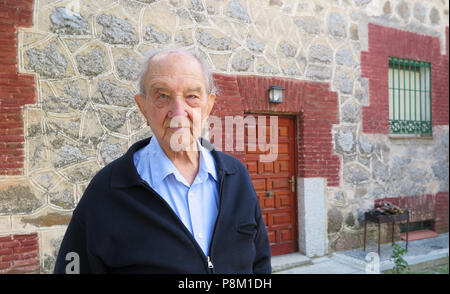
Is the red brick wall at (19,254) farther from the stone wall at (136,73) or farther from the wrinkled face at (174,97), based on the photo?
the wrinkled face at (174,97)

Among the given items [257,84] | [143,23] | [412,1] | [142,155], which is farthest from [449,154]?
[142,155]

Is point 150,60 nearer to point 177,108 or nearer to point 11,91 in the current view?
point 177,108

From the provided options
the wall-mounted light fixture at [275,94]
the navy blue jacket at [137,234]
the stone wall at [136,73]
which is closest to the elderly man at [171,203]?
the navy blue jacket at [137,234]

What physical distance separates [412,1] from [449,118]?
2.47m

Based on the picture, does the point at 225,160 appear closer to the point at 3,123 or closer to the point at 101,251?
the point at 101,251

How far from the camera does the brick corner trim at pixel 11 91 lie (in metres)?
3.22

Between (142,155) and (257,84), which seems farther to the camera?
(257,84)

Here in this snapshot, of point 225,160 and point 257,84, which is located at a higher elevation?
point 257,84

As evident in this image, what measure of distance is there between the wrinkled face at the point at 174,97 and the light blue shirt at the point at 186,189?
0.30ft

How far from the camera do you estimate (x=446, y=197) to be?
6402 mm

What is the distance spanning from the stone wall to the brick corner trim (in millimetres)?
27

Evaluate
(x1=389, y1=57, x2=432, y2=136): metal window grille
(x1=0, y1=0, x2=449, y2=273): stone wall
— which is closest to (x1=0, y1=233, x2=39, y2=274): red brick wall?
(x1=0, y1=0, x2=449, y2=273): stone wall

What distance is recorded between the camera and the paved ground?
4.53 m

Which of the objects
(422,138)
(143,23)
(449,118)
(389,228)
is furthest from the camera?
(449,118)
